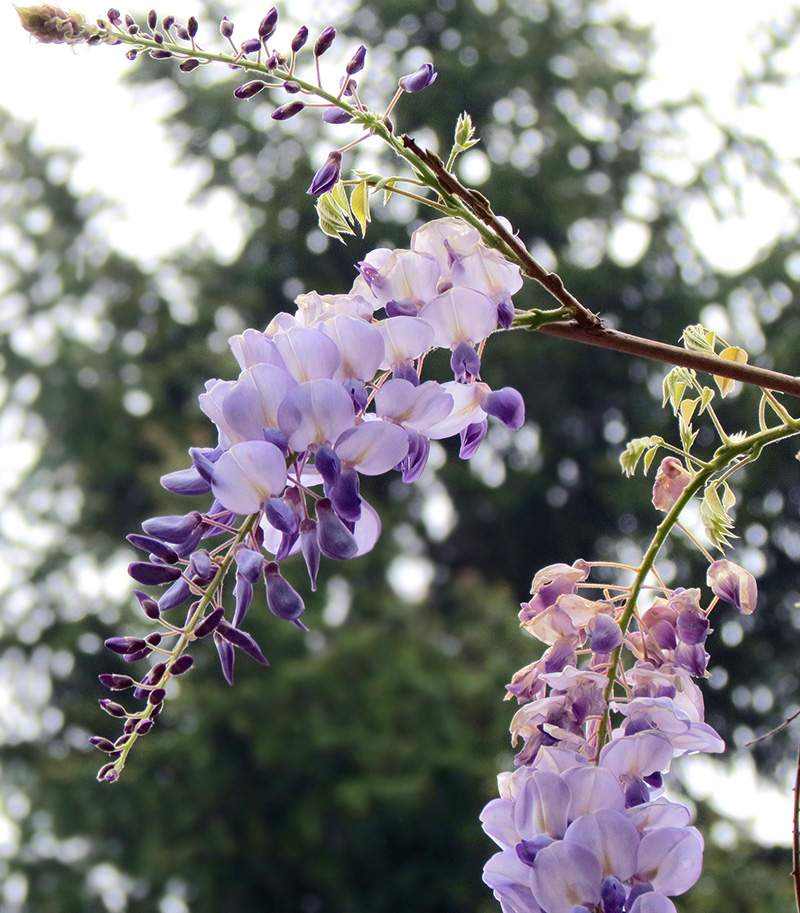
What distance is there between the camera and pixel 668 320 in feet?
16.8

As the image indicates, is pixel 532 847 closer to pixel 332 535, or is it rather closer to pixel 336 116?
pixel 332 535

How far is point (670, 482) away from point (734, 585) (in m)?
0.04

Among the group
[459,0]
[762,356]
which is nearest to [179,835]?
[762,356]

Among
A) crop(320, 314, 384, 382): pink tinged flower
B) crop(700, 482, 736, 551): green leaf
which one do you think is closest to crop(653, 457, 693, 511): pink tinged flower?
crop(700, 482, 736, 551): green leaf

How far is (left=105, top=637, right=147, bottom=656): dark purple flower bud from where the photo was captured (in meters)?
0.27

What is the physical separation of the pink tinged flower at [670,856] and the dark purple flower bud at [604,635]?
0.16ft

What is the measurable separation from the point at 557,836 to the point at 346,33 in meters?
5.32

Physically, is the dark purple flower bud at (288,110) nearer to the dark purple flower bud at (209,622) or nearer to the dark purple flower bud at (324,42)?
the dark purple flower bud at (324,42)

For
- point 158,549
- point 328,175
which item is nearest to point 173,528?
point 158,549

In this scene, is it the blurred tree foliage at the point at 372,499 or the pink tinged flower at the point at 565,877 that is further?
the blurred tree foliage at the point at 372,499

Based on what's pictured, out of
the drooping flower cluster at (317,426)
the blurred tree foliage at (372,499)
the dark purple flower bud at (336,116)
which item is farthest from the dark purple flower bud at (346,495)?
the blurred tree foliage at (372,499)

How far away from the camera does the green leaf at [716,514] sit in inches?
12.9

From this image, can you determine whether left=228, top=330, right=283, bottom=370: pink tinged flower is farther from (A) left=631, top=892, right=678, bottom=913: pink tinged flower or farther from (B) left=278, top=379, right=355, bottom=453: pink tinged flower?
(A) left=631, top=892, right=678, bottom=913: pink tinged flower

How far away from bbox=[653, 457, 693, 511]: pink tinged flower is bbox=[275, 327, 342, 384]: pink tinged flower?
123 millimetres
